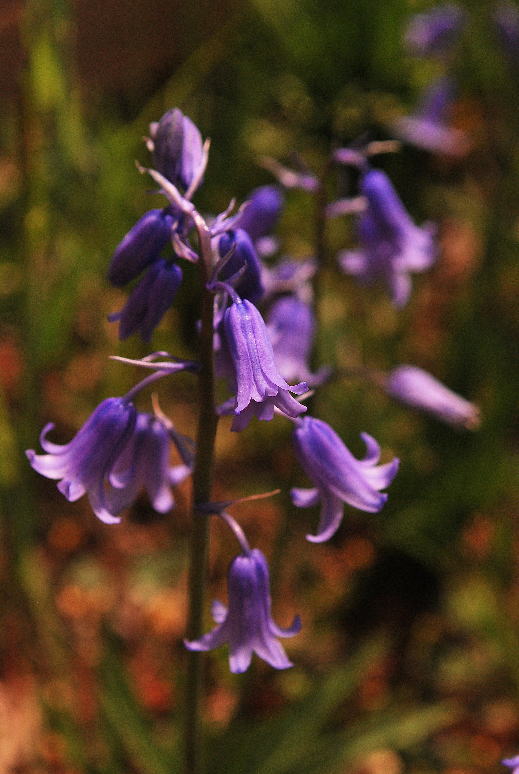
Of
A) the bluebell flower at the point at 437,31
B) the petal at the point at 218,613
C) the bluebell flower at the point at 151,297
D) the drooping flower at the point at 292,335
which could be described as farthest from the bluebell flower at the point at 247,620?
the bluebell flower at the point at 437,31

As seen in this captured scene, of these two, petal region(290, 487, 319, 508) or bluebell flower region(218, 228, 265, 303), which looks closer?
bluebell flower region(218, 228, 265, 303)

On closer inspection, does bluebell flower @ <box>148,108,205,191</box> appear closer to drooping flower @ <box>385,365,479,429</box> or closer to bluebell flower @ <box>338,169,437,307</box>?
bluebell flower @ <box>338,169,437,307</box>

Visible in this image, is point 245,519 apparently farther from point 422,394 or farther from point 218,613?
point 218,613

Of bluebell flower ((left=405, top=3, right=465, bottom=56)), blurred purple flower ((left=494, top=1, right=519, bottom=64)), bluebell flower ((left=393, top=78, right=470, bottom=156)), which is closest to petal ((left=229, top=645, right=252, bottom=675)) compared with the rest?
bluebell flower ((left=393, top=78, right=470, bottom=156))

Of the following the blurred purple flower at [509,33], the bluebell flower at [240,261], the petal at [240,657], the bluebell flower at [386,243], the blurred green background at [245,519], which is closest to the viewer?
the bluebell flower at [240,261]

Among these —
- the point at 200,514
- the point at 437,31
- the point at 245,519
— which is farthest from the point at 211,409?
the point at 437,31

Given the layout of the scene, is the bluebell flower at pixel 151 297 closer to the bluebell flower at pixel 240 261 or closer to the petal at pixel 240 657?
the bluebell flower at pixel 240 261
